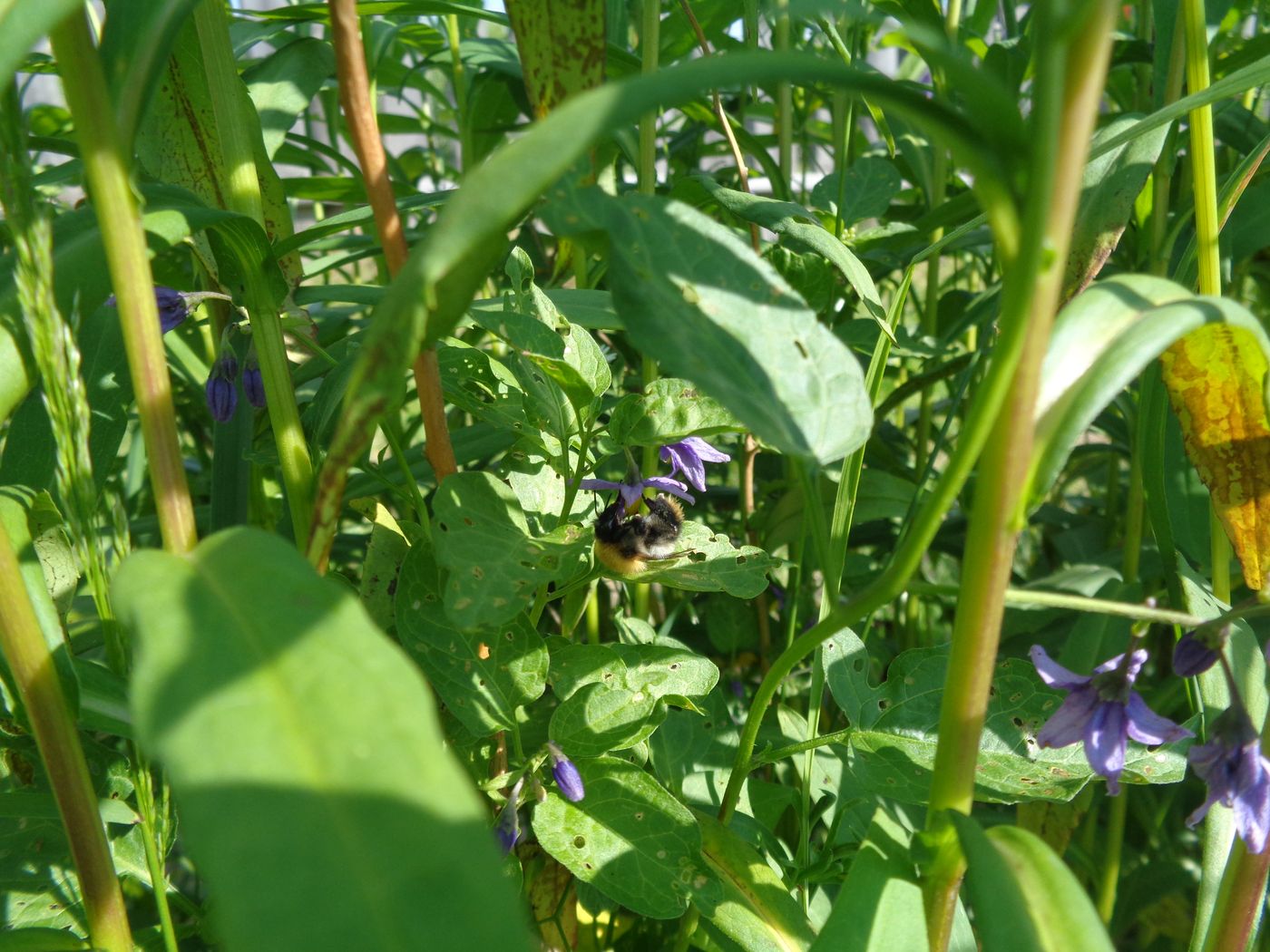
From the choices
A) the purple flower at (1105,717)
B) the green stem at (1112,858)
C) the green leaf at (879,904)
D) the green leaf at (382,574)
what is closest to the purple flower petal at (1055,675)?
the purple flower at (1105,717)

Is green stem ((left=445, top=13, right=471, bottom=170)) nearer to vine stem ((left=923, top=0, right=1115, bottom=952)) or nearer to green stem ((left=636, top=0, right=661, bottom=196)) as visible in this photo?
green stem ((left=636, top=0, right=661, bottom=196))

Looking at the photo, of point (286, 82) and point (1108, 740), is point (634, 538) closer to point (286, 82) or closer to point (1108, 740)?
point (1108, 740)

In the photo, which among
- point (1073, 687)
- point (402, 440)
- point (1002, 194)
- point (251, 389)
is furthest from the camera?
point (402, 440)

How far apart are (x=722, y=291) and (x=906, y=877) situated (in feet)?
0.83

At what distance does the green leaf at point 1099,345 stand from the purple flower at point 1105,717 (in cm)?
14

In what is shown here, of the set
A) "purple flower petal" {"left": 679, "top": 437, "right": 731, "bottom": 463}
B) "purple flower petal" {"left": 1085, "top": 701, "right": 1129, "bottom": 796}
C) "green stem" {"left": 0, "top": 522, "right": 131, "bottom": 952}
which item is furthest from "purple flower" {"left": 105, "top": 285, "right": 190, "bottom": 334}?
"purple flower petal" {"left": 1085, "top": 701, "right": 1129, "bottom": 796}

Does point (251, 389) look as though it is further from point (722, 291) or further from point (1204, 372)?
point (1204, 372)

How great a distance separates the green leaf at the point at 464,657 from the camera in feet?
1.78

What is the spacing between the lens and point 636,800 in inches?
21.8

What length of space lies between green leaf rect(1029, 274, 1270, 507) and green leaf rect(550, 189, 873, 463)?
0.07 metres

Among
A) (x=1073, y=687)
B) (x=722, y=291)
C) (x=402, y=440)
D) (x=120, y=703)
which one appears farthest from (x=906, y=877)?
(x=402, y=440)

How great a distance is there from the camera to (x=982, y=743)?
55 centimetres

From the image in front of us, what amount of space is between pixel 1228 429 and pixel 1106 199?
15 cm

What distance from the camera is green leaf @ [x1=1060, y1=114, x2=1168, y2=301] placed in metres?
0.59
